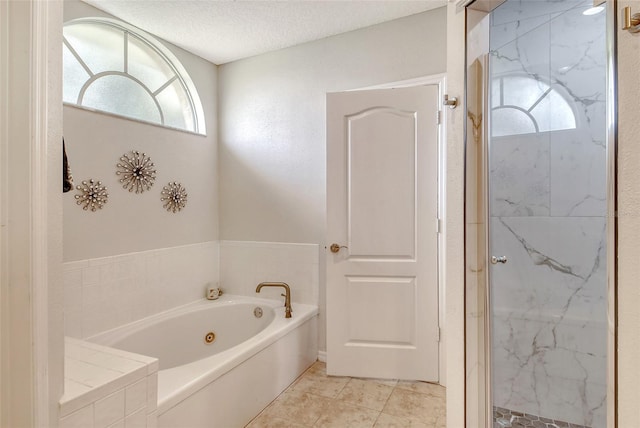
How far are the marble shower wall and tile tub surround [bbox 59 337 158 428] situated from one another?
146 cm

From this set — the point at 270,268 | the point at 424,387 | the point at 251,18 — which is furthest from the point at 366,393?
the point at 251,18

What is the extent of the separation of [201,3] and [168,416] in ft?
7.96

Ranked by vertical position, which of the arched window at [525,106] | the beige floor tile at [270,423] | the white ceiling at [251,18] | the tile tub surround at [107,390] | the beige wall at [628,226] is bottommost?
the beige floor tile at [270,423]

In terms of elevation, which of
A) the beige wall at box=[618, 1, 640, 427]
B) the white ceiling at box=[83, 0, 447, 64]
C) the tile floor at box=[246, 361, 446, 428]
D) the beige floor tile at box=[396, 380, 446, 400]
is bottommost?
the tile floor at box=[246, 361, 446, 428]

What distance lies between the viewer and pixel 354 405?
2059 mm

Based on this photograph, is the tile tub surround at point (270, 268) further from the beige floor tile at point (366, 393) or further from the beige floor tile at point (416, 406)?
the beige floor tile at point (416, 406)

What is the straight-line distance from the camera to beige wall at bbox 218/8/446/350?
96.2 inches

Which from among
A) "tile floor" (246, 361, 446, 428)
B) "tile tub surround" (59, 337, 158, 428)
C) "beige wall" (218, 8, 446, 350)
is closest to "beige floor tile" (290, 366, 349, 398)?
"tile floor" (246, 361, 446, 428)

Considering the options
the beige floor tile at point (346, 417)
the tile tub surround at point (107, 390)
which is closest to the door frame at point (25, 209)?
the tile tub surround at point (107, 390)

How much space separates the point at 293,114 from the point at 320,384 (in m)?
2.11

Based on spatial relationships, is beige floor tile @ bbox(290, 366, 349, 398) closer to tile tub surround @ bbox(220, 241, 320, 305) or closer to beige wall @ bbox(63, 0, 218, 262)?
tile tub surround @ bbox(220, 241, 320, 305)

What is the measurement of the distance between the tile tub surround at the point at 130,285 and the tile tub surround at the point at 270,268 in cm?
18

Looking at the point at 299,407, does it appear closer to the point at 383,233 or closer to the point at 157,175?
the point at 383,233

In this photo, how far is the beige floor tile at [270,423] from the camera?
1.87 metres
